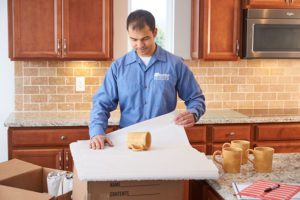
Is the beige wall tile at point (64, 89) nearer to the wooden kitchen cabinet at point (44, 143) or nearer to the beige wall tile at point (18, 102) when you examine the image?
the beige wall tile at point (18, 102)

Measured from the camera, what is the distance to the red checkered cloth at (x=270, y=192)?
1563 millimetres

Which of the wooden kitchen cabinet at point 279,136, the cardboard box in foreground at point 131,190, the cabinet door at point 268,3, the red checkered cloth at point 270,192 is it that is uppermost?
the cabinet door at point 268,3

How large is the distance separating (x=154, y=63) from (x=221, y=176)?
0.84 m

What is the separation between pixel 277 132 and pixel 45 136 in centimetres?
195

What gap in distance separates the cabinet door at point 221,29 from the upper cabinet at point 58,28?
0.87 m

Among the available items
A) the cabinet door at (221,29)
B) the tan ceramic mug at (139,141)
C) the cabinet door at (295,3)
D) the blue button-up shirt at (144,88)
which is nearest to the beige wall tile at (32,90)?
the cabinet door at (221,29)

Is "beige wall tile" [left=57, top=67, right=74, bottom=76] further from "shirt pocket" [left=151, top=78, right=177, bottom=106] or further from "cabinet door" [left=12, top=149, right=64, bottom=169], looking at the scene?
"shirt pocket" [left=151, top=78, right=177, bottom=106]

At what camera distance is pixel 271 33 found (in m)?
4.00

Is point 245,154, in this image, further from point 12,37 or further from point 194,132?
point 12,37

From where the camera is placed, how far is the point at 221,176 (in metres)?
1.85

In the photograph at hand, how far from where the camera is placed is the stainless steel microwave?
3.95 meters

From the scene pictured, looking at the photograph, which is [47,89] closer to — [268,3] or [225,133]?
[225,133]

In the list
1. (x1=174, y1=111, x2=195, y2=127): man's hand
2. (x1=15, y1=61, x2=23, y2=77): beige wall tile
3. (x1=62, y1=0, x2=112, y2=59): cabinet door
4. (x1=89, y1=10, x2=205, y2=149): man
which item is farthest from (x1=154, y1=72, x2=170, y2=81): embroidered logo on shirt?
(x1=15, y1=61, x2=23, y2=77): beige wall tile

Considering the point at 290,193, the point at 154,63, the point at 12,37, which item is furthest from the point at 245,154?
the point at 12,37
